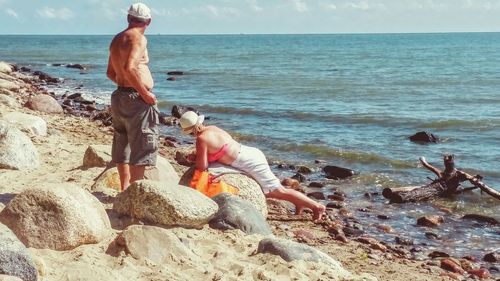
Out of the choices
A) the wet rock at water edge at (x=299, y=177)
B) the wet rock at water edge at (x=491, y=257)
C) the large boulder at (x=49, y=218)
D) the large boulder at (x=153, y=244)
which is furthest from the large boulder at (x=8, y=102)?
the wet rock at water edge at (x=491, y=257)

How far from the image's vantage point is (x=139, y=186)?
6.48 meters

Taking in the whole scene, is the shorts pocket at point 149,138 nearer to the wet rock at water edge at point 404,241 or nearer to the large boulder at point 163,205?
the large boulder at point 163,205

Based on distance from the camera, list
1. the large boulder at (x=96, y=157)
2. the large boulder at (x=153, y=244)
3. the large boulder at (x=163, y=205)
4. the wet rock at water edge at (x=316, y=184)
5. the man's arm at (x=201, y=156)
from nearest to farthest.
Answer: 1. the large boulder at (x=153, y=244)
2. the large boulder at (x=163, y=205)
3. the man's arm at (x=201, y=156)
4. the large boulder at (x=96, y=157)
5. the wet rock at water edge at (x=316, y=184)

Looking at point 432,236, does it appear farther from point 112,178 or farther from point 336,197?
point 112,178

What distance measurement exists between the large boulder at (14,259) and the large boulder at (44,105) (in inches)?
524

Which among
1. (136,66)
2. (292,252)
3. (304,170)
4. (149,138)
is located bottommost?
(304,170)

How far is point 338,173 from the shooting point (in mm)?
12273

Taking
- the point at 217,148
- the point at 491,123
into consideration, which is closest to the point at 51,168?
the point at 217,148

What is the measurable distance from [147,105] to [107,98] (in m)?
17.9

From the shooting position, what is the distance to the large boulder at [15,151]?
911 cm

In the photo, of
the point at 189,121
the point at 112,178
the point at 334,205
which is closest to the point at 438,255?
the point at 334,205

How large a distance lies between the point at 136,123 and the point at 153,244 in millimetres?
1705

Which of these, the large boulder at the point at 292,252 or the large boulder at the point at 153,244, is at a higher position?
the large boulder at the point at 153,244

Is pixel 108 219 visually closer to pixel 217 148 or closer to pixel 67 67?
pixel 217 148
